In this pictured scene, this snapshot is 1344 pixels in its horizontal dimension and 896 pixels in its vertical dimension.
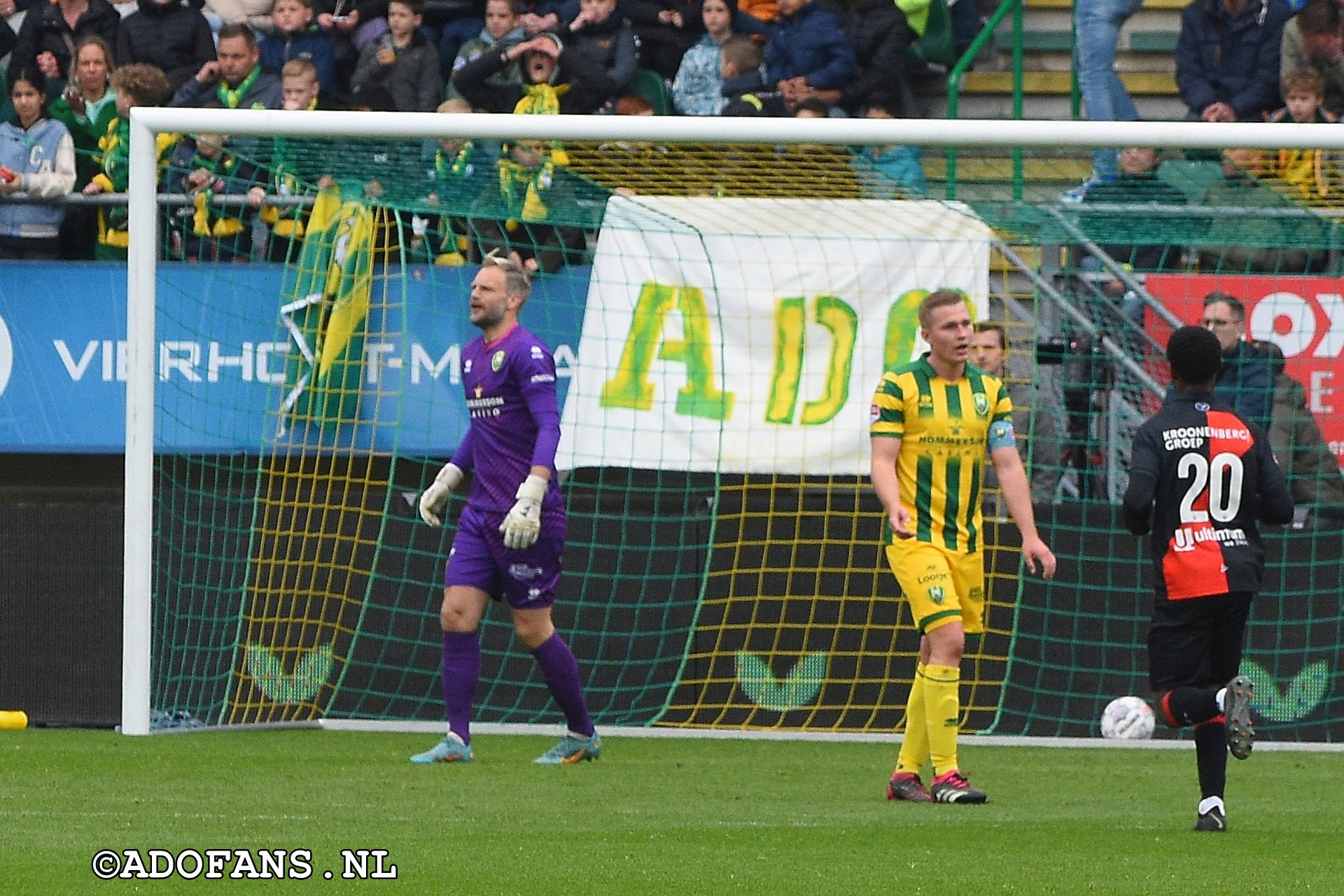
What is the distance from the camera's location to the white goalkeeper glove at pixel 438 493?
898 cm

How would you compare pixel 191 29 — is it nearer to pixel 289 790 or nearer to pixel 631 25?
pixel 631 25

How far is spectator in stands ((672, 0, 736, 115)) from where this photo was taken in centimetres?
1350

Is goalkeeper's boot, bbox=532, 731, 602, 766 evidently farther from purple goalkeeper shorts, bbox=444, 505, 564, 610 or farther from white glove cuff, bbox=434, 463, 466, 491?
white glove cuff, bbox=434, 463, 466, 491

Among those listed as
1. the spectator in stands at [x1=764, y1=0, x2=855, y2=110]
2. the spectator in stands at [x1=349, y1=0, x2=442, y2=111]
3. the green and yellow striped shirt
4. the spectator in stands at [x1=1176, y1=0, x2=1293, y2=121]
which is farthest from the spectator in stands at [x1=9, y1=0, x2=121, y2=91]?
the green and yellow striped shirt

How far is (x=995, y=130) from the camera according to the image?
9.61 meters

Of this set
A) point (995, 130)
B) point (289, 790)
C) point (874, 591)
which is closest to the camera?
point (289, 790)

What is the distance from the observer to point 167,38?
1365 cm

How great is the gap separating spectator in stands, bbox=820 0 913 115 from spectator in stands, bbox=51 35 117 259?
432 centimetres

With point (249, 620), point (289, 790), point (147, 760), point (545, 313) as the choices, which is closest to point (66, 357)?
point (249, 620)

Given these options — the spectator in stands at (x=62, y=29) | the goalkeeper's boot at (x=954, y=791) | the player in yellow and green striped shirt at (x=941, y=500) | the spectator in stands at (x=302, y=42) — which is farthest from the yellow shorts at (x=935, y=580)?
the spectator in stands at (x=62, y=29)

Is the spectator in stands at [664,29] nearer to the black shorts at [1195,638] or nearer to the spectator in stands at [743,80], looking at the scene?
the spectator in stands at [743,80]

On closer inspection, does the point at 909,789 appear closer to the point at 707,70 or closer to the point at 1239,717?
the point at 1239,717

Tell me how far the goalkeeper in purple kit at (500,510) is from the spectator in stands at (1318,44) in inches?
238

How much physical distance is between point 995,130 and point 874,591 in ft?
8.20
